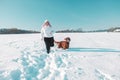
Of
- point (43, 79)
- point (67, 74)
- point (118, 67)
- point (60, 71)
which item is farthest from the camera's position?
point (118, 67)

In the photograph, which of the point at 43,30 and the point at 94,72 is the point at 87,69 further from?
the point at 43,30

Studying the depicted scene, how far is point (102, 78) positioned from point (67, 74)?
1.03 meters

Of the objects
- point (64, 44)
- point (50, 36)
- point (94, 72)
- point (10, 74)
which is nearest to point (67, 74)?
point (94, 72)

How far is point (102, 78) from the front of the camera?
215 inches

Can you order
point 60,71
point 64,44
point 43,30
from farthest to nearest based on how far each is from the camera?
1. point 64,44
2. point 43,30
3. point 60,71

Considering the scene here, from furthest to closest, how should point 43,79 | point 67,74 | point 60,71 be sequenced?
point 60,71 < point 67,74 < point 43,79

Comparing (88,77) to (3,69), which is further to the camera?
(3,69)

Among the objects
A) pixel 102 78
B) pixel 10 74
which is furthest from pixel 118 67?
pixel 10 74

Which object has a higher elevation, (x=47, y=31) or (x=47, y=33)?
(x=47, y=31)

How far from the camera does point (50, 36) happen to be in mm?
11086

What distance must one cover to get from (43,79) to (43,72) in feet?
2.33

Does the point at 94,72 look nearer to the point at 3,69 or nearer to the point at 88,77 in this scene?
the point at 88,77

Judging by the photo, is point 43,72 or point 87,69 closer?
point 43,72

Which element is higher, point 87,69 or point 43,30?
point 43,30
